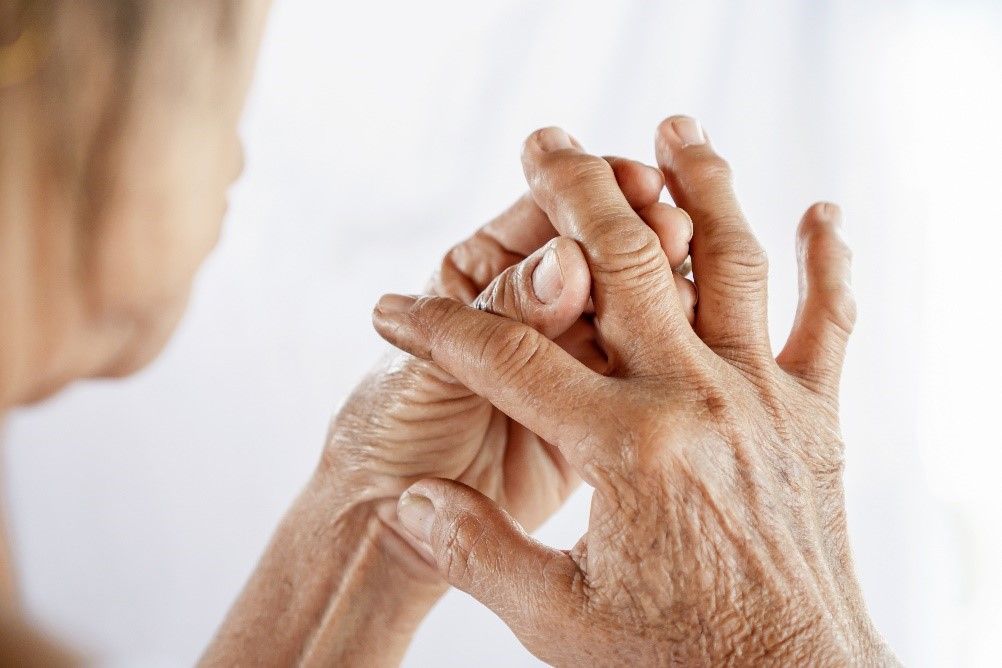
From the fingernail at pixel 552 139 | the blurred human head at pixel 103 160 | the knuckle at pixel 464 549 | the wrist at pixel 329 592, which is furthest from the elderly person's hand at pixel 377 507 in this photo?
the blurred human head at pixel 103 160

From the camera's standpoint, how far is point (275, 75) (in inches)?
57.7

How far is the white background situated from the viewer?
1.50 metres

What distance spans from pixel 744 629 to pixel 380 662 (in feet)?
1.75

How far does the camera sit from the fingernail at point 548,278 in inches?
32.3

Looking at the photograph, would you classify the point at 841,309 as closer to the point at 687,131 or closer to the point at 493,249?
the point at 687,131

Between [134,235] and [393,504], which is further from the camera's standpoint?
→ [134,235]

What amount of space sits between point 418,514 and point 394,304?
0.21 metres

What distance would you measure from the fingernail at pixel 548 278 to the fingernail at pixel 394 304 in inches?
4.9

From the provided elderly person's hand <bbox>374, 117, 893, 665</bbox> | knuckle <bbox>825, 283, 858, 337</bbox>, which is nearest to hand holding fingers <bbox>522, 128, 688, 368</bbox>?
elderly person's hand <bbox>374, 117, 893, 665</bbox>

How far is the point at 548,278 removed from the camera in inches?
32.6

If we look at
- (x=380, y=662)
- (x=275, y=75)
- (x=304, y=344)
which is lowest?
(x=380, y=662)

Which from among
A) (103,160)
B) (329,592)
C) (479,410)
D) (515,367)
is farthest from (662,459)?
(103,160)

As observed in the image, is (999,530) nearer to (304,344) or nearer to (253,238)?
(304,344)

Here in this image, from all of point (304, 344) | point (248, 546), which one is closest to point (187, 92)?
point (304, 344)
